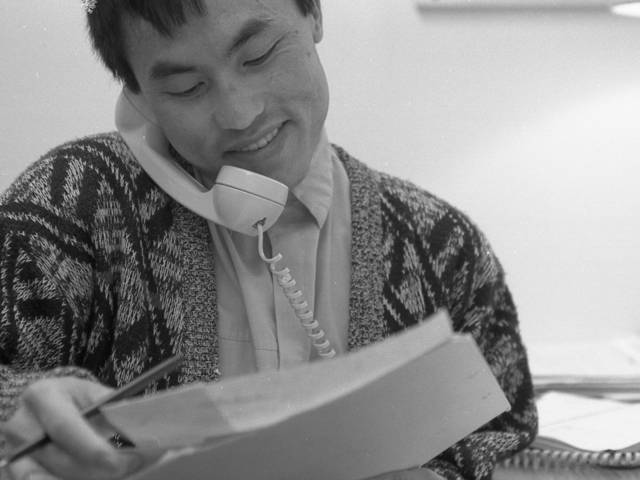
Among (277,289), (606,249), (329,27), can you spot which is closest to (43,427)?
(277,289)

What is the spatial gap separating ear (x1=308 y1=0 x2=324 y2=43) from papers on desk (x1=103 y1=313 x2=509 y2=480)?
0.38 m

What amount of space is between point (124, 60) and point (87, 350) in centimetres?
26

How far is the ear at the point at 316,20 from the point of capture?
796 mm

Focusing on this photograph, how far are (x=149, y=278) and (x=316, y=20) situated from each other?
0.91ft

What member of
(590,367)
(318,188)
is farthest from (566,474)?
(318,188)

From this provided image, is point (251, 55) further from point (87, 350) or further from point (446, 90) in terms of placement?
point (446, 90)

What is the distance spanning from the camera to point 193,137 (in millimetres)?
771

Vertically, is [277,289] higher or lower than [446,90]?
lower

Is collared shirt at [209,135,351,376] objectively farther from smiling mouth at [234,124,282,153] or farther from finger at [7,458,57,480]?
finger at [7,458,57,480]

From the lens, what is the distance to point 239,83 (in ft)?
2.40

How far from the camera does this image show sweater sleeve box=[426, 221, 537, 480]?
0.88 m

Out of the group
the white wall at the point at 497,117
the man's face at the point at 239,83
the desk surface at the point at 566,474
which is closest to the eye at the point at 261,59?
the man's face at the point at 239,83

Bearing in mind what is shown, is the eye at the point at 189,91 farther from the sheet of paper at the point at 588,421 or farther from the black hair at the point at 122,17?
the sheet of paper at the point at 588,421

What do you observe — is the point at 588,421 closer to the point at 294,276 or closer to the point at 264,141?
the point at 294,276
